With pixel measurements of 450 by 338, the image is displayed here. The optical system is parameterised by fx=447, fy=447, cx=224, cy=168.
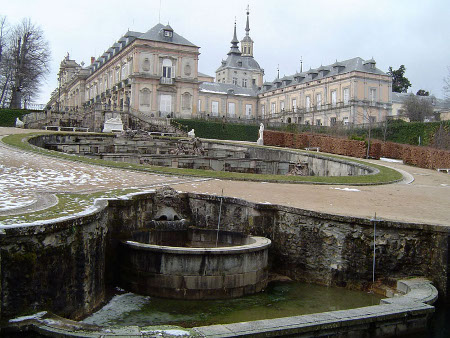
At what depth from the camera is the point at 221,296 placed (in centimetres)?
962

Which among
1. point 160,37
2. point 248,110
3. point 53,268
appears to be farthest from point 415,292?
point 248,110

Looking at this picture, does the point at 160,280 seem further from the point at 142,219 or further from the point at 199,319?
the point at 142,219

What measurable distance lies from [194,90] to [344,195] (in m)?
45.0

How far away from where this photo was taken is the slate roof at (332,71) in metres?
64.8

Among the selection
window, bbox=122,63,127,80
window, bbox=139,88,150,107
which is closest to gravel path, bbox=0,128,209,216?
window, bbox=139,88,150,107

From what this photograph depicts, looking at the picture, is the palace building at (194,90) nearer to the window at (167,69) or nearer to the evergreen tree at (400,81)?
the window at (167,69)

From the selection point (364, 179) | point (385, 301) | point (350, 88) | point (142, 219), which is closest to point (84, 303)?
point (142, 219)

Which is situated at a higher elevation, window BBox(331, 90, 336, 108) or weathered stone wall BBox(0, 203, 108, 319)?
window BBox(331, 90, 336, 108)

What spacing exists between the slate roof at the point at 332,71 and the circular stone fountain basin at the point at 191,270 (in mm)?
58723

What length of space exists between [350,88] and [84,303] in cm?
6113

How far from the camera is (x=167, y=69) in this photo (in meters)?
56.3

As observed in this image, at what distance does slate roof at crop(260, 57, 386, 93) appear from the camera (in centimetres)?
6475

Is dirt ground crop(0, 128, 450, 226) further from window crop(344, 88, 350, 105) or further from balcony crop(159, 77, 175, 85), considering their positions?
window crop(344, 88, 350, 105)

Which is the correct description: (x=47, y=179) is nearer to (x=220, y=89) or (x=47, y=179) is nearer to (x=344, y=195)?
(x=344, y=195)
